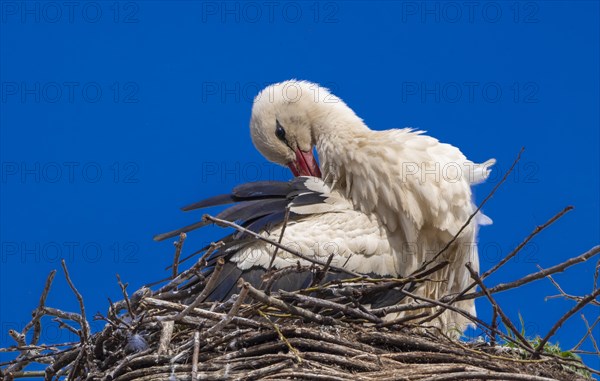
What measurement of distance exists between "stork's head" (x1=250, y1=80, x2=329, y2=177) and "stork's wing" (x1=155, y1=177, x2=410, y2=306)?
76 centimetres

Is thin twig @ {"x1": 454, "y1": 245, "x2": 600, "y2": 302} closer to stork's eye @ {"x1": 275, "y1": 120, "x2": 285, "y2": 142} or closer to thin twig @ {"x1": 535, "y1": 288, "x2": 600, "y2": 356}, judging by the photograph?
thin twig @ {"x1": 535, "y1": 288, "x2": 600, "y2": 356}

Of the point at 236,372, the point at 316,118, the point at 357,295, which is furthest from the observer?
the point at 316,118

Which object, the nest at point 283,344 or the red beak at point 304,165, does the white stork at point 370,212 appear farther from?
the nest at point 283,344

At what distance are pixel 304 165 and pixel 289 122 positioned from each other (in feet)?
0.85

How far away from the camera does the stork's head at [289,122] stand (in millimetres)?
4977

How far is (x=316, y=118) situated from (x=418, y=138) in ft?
2.02

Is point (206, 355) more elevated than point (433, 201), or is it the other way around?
point (433, 201)

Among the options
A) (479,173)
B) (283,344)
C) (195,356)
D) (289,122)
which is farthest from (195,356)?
(289,122)

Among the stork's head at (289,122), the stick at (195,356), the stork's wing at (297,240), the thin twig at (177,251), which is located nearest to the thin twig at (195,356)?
the stick at (195,356)

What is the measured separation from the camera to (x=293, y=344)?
9.85 feet

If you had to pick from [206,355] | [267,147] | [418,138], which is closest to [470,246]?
[418,138]

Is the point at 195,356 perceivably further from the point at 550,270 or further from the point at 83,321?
the point at 550,270

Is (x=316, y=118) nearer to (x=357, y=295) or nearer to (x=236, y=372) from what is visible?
(x=357, y=295)

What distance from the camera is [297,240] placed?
4008 millimetres
